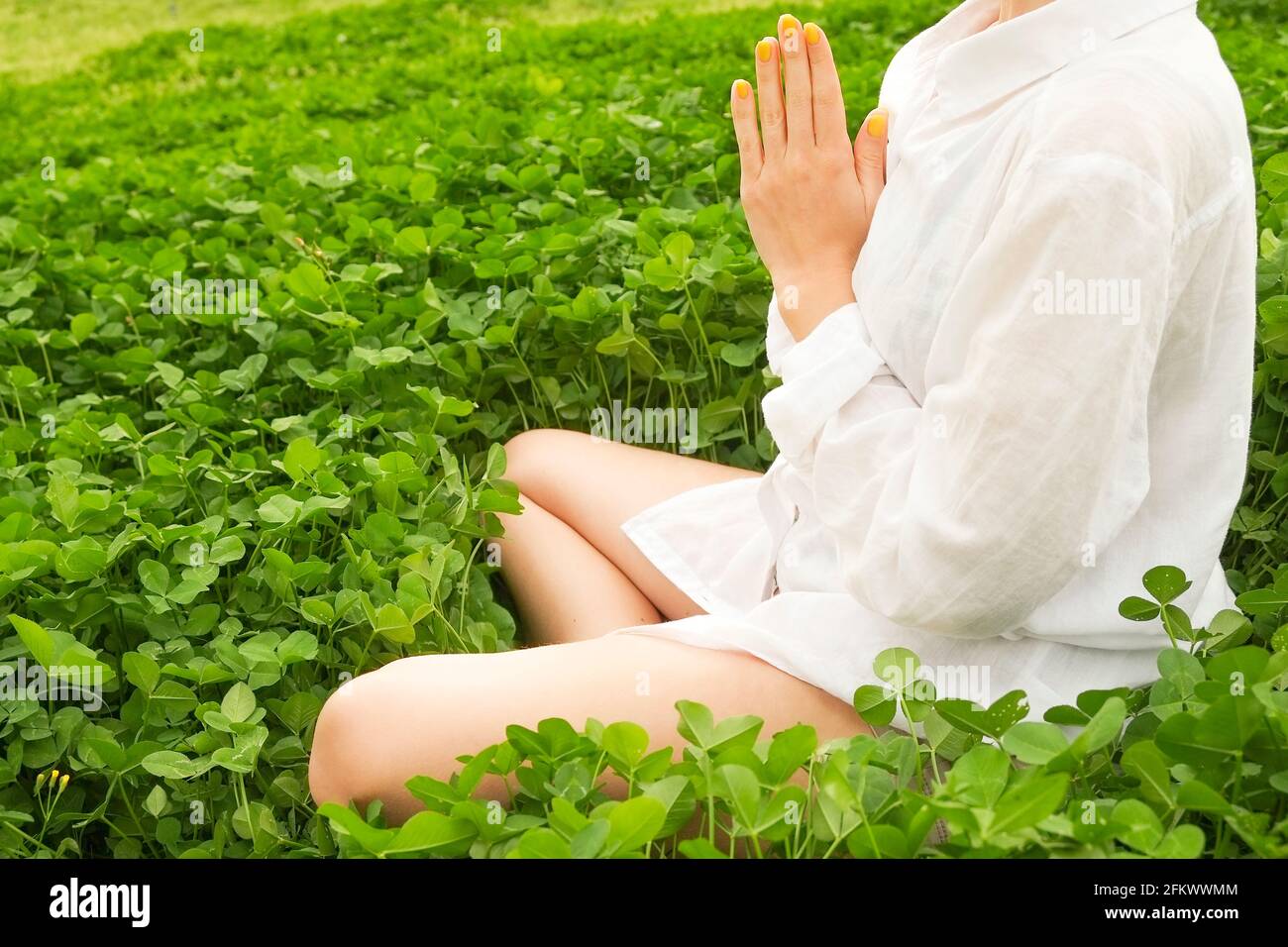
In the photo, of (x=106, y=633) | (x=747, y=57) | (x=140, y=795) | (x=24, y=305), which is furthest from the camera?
(x=747, y=57)

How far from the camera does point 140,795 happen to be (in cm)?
171

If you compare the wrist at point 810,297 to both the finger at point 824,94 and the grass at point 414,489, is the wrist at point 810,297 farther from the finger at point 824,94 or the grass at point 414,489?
the grass at point 414,489

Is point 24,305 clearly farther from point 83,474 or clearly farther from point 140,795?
point 140,795

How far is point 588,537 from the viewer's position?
203cm

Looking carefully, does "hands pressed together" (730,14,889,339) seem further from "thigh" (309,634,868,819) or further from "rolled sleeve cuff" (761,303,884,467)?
"thigh" (309,634,868,819)

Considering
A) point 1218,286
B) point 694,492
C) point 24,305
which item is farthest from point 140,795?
point 24,305

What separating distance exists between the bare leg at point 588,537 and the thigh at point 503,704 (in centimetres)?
41

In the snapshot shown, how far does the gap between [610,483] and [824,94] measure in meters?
0.75

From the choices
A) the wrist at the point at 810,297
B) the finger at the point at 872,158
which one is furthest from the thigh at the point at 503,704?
the finger at the point at 872,158

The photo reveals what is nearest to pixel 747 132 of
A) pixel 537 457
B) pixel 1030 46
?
pixel 1030 46

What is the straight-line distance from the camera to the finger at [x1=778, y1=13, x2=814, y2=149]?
146cm

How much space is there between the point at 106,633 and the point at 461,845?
926 millimetres

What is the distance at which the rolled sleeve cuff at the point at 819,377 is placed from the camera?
4.55ft

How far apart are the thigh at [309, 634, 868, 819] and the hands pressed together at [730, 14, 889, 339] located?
1.33 ft
